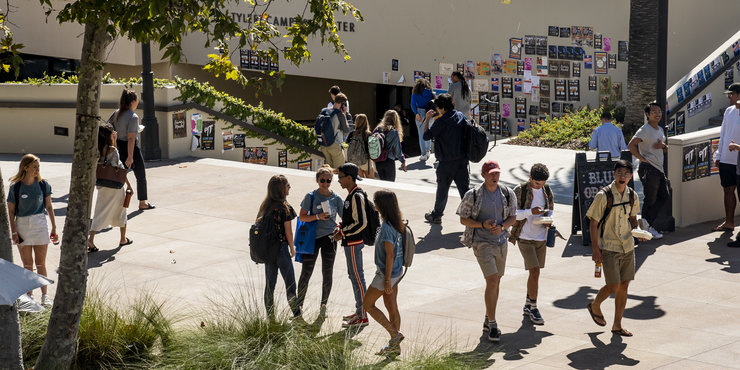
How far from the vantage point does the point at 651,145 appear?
40.1 ft

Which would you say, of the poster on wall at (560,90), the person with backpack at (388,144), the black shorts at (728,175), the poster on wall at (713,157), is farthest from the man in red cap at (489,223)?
the poster on wall at (560,90)

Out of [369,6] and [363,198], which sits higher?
[369,6]

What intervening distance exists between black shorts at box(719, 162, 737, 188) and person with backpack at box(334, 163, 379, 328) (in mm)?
5906

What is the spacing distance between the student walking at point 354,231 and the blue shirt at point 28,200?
304 cm

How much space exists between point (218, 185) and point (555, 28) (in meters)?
10.6

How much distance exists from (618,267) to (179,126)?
1123 cm

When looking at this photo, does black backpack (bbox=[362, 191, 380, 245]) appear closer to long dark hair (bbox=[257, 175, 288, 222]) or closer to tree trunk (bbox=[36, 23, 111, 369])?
long dark hair (bbox=[257, 175, 288, 222])

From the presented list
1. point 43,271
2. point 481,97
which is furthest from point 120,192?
point 481,97

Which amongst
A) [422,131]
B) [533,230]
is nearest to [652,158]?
[533,230]

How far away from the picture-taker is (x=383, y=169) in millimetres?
15516

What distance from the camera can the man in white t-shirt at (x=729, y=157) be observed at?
41.0ft

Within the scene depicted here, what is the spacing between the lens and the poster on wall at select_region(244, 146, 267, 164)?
19891mm

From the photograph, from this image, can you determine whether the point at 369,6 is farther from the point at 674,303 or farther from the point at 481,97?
the point at 674,303

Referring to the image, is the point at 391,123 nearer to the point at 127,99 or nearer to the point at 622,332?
the point at 127,99
